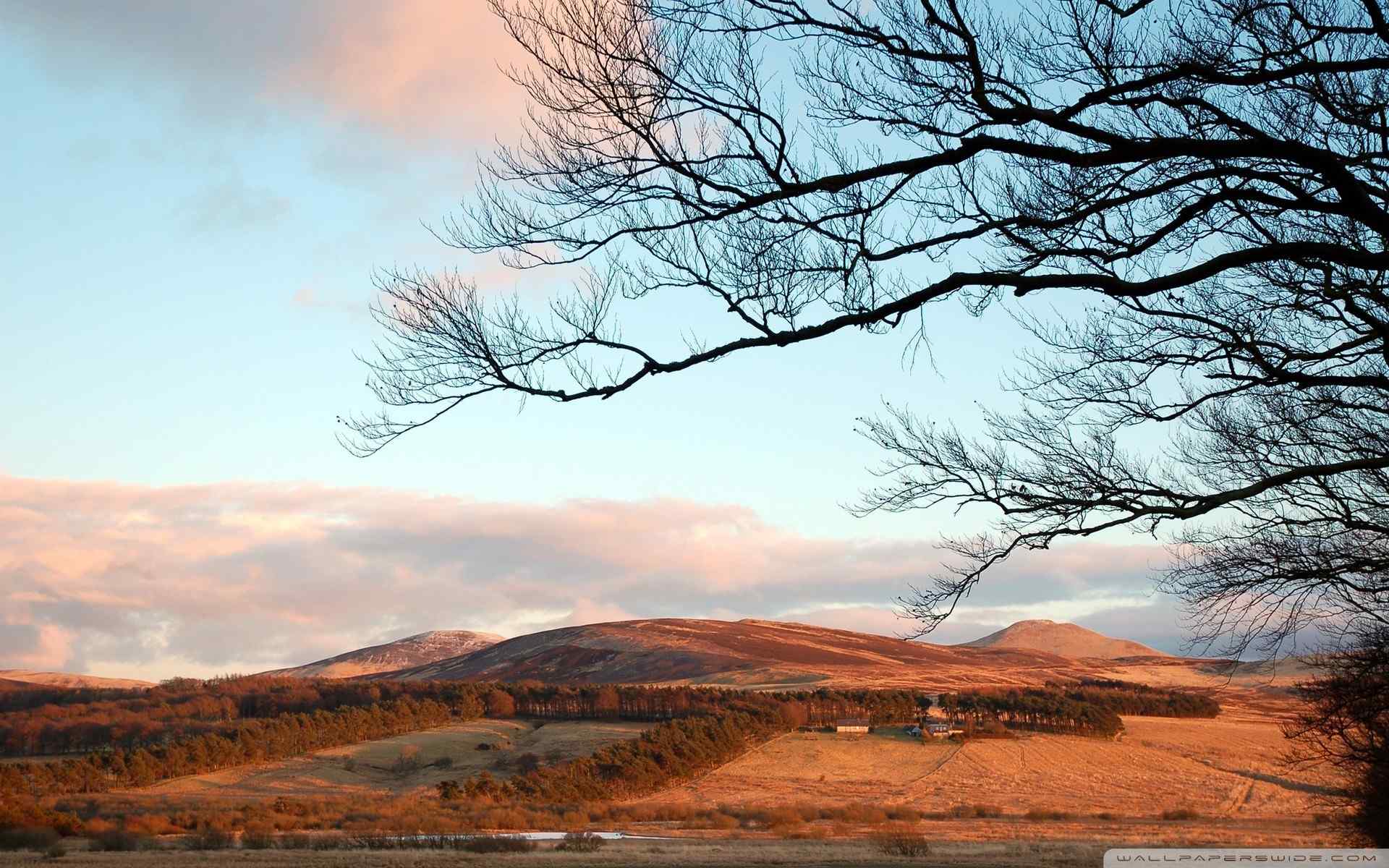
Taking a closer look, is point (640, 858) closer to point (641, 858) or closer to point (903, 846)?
point (641, 858)

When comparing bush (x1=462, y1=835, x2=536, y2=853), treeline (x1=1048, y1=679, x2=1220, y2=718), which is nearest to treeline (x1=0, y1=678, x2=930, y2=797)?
treeline (x1=1048, y1=679, x2=1220, y2=718)

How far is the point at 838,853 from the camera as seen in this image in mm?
25125

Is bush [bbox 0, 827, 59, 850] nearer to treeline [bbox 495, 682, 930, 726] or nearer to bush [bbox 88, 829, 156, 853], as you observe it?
bush [bbox 88, 829, 156, 853]

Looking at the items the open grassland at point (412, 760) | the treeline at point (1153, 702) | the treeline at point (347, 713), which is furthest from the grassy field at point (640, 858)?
the treeline at point (1153, 702)

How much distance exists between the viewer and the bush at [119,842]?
25.7 meters

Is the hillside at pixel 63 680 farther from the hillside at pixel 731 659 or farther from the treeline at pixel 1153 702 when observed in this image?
the treeline at pixel 1153 702

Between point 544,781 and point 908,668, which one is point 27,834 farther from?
point 908,668

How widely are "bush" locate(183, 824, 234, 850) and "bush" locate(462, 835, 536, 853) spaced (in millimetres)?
5558

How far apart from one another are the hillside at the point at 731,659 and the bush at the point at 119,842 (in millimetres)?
94698

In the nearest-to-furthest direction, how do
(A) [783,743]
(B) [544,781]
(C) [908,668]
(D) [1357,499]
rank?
(D) [1357,499], (B) [544,781], (A) [783,743], (C) [908,668]

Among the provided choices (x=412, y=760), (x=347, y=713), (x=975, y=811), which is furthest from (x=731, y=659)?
(x=975, y=811)

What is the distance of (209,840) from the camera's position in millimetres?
27188

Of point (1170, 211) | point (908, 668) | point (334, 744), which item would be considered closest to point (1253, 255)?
point (1170, 211)

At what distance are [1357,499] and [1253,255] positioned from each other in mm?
3180
